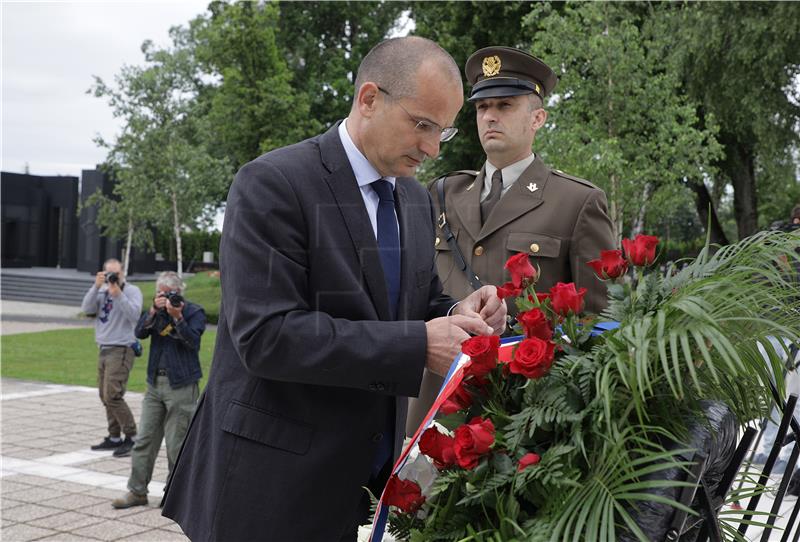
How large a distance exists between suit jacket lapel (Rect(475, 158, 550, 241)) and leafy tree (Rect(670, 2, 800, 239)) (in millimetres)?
15493

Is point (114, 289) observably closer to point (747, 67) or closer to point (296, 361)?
point (296, 361)

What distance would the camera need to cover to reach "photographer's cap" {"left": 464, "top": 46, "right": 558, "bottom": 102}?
369cm

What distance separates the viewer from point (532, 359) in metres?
1.72

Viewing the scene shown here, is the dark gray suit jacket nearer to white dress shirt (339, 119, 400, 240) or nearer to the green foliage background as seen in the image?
white dress shirt (339, 119, 400, 240)

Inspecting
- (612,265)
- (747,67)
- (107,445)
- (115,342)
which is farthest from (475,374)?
(747,67)

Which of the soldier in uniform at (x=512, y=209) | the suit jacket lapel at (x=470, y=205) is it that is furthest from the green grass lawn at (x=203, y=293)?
the soldier in uniform at (x=512, y=209)

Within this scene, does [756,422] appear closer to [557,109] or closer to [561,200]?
[561,200]

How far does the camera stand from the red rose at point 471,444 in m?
1.71

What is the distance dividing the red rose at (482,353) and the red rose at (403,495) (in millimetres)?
307

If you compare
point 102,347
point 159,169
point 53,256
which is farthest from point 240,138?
point 53,256

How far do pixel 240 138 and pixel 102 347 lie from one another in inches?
768

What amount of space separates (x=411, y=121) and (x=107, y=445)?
813cm

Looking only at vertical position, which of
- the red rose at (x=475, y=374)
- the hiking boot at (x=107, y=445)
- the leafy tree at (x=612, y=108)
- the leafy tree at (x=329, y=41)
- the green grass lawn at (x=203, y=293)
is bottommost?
the hiking boot at (x=107, y=445)

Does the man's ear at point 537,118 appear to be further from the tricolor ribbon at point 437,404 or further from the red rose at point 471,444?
the red rose at point 471,444
